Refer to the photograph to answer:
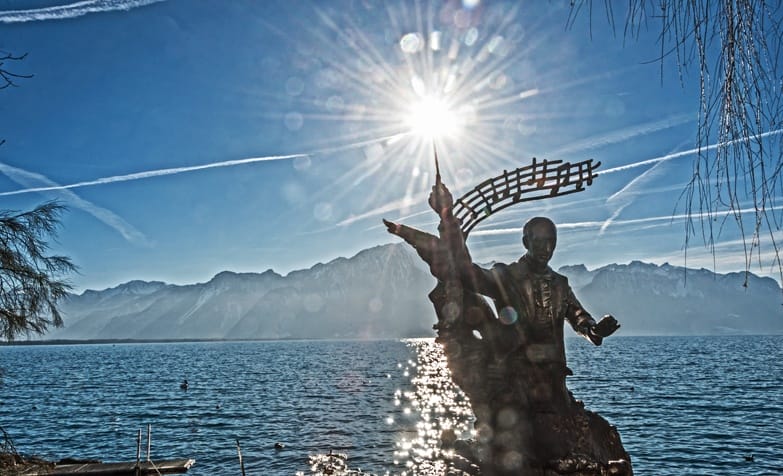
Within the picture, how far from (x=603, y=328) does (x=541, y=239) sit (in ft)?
7.94

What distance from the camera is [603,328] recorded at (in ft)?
35.5

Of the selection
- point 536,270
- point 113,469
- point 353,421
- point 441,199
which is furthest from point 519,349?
point 353,421

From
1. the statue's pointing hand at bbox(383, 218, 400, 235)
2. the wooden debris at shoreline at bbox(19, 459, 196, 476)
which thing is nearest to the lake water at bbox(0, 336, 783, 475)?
the wooden debris at shoreline at bbox(19, 459, 196, 476)

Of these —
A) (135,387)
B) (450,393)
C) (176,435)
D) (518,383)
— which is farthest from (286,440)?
(135,387)

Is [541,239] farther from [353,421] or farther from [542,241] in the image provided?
[353,421]

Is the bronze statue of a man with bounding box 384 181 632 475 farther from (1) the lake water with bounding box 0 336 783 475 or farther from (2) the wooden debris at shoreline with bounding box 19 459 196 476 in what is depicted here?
(2) the wooden debris at shoreline with bounding box 19 459 196 476

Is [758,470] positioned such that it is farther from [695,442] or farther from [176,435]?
[176,435]

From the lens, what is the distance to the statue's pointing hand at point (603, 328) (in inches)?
422

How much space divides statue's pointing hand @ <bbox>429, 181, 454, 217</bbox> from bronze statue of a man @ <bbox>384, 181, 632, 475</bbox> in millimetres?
26

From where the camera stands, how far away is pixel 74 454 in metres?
28.8

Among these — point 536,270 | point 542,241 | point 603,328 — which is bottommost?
point 603,328

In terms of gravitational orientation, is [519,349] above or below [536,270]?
below

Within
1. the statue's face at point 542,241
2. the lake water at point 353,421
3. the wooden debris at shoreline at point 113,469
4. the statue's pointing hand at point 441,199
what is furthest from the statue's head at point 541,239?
the wooden debris at shoreline at point 113,469

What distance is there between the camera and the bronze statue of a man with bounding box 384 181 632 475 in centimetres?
1059
